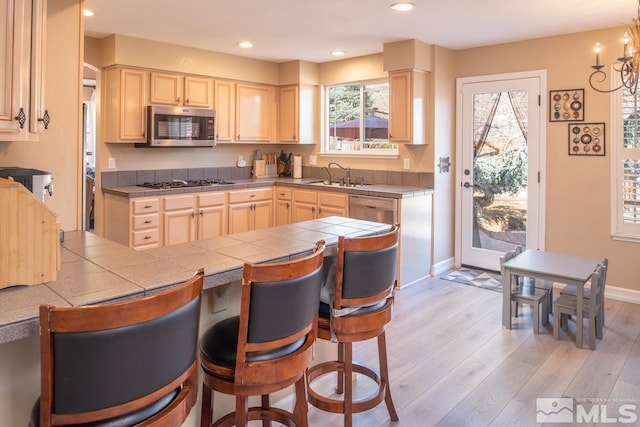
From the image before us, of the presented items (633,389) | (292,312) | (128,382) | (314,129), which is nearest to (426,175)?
(314,129)

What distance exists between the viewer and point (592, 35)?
4.20m

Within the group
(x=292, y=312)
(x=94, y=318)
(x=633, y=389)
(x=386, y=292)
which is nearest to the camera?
(x=94, y=318)

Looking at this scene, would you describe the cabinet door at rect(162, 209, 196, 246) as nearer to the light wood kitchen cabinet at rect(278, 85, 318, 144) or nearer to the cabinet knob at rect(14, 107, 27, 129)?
the light wood kitchen cabinet at rect(278, 85, 318, 144)

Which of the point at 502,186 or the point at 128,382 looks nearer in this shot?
the point at 128,382

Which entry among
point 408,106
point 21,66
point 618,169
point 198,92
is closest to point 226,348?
point 21,66

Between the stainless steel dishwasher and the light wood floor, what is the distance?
92 centimetres

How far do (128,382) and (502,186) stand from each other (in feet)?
14.8

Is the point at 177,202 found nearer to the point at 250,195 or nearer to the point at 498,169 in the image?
the point at 250,195

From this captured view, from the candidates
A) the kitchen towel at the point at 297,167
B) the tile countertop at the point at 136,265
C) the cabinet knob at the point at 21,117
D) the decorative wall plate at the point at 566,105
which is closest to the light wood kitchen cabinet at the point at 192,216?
the kitchen towel at the point at 297,167

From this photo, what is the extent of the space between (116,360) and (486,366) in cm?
246

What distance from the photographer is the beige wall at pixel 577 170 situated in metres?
4.19

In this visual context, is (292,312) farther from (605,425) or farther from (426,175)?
(426,175)

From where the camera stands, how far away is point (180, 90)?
5.12m

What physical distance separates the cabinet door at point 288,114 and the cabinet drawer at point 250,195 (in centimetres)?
81
